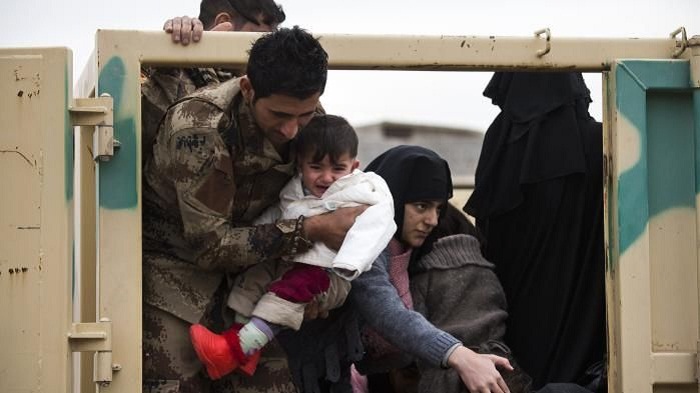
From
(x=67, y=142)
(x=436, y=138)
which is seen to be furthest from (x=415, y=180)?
(x=436, y=138)

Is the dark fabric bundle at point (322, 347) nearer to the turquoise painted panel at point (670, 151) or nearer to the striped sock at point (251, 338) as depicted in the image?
the striped sock at point (251, 338)

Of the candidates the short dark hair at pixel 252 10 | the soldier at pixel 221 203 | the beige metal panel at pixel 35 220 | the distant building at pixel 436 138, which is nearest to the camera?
the beige metal panel at pixel 35 220

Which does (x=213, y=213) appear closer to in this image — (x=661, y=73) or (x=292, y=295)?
(x=292, y=295)

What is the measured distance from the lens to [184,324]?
3211 mm

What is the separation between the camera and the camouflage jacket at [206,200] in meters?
3.05

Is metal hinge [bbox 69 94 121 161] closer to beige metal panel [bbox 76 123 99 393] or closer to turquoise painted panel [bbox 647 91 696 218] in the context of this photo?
beige metal panel [bbox 76 123 99 393]

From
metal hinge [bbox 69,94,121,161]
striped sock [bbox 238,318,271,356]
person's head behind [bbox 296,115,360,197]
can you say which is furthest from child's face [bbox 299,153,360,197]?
metal hinge [bbox 69,94,121,161]

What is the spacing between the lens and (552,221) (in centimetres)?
376

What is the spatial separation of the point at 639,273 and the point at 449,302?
659 millimetres

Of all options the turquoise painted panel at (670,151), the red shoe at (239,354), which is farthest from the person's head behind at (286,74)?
the turquoise painted panel at (670,151)

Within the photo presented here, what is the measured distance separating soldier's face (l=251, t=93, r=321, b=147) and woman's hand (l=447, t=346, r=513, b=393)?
2.31ft

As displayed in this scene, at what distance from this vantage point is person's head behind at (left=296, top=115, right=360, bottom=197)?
3.28 metres

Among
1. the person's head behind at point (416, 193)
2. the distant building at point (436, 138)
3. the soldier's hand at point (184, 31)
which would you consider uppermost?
the distant building at point (436, 138)

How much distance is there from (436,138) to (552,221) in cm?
2781
